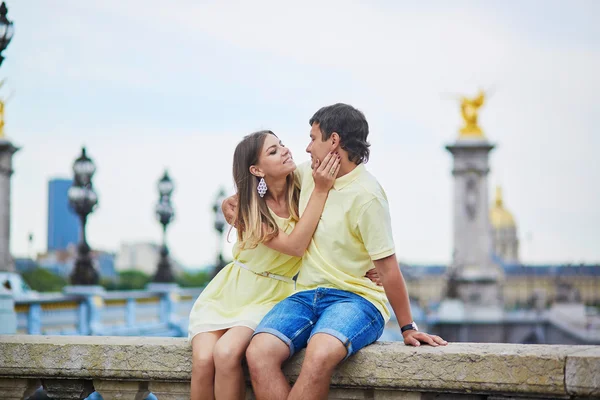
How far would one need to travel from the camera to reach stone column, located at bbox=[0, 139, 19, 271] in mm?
29000

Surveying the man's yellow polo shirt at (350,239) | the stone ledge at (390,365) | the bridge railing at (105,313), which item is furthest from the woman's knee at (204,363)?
the bridge railing at (105,313)

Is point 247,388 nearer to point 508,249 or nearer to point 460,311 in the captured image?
point 460,311

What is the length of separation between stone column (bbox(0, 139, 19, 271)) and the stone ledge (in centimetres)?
2476

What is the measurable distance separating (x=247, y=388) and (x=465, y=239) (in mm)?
35647

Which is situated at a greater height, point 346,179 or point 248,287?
point 346,179

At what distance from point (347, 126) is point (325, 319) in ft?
3.38

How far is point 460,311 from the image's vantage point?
3803cm

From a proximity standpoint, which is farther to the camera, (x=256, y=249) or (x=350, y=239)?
(x=256, y=249)

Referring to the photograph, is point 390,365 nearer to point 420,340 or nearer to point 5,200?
point 420,340

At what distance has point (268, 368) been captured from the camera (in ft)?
14.8

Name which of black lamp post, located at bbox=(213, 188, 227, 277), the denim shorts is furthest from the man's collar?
black lamp post, located at bbox=(213, 188, 227, 277)

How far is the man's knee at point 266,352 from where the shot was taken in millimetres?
Result: 4508

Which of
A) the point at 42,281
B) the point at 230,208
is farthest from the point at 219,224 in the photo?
the point at 42,281

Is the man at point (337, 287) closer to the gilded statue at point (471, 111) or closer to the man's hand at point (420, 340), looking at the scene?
the man's hand at point (420, 340)
